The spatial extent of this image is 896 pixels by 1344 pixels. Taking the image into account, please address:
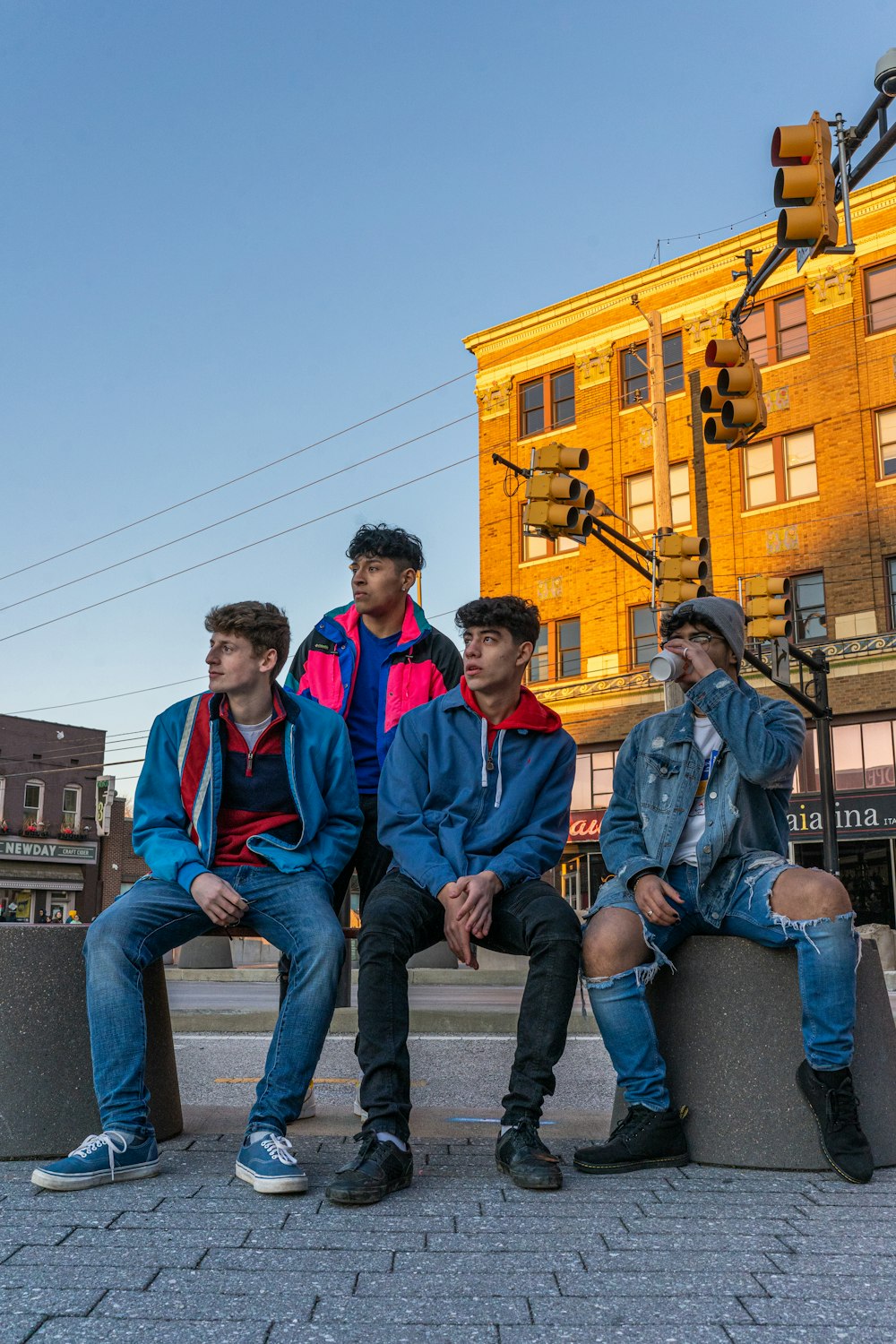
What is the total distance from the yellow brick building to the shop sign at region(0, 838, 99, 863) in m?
29.0

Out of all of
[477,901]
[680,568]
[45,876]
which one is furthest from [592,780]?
[45,876]

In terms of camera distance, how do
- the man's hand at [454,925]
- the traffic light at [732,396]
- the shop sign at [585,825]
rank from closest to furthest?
1. the man's hand at [454,925]
2. the traffic light at [732,396]
3. the shop sign at [585,825]

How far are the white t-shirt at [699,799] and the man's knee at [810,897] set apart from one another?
335 millimetres

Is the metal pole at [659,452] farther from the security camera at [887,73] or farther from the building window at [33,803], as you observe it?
the building window at [33,803]

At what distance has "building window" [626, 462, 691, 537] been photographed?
A: 98.5 ft

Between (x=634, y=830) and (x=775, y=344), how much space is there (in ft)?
91.8

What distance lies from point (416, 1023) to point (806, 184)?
23.2 feet

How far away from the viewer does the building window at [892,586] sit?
26156 mm

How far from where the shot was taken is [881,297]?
2777 centimetres

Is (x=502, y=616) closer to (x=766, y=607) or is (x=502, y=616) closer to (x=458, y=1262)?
(x=458, y=1262)

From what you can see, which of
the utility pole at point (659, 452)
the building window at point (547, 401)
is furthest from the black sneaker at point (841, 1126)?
the building window at point (547, 401)

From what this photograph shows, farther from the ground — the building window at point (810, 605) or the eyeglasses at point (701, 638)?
the building window at point (810, 605)

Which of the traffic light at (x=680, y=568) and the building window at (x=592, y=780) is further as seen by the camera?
the building window at (x=592, y=780)

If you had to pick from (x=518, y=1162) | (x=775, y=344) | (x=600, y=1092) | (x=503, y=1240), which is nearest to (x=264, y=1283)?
(x=503, y=1240)
